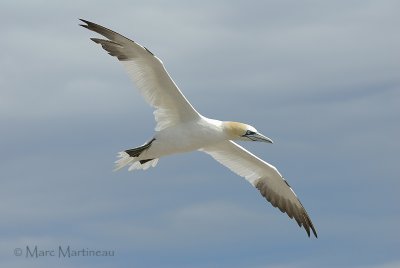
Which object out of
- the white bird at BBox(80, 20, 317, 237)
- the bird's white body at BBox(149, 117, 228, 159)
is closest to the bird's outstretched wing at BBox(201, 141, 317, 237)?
the white bird at BBox(80, 20, 317, 237)

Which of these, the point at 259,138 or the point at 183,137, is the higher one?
the point at 259,138

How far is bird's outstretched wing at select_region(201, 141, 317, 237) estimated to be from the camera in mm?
23938

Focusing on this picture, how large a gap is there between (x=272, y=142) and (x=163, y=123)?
256 cm

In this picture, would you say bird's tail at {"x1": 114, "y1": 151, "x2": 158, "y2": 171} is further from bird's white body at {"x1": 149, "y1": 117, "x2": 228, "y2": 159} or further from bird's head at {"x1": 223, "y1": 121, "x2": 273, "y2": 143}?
bird's head at {"x1": 223, "y1": 121, "x2": 273, "y2": 143}

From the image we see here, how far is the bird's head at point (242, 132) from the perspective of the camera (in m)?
22.2

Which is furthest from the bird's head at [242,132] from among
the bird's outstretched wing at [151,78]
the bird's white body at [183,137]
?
the bird's outstretched wing at [151,78]

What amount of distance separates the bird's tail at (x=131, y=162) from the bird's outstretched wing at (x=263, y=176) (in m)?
1.61

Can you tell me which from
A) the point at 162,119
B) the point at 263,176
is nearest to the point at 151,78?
the point at 162,119

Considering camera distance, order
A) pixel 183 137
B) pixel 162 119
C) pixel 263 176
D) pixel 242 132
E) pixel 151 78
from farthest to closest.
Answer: pixel 263 176 → pixel 242 132 → pixel 162 119 → pixel 183 137 → pixel 151 78

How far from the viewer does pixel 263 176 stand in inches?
962

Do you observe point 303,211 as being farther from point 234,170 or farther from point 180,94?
point 180,94

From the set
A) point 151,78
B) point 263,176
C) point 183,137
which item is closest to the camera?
point 151,78

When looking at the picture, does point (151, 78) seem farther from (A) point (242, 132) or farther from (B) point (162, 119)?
(A) point (242, 132)

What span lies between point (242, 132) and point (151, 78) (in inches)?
97.1
